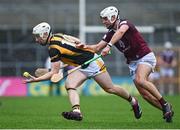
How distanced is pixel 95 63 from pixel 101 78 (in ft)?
1.03

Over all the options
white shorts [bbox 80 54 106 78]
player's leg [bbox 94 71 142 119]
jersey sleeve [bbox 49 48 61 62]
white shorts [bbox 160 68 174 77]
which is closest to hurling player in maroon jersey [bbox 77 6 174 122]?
white shorts [bbox 80 54 106 78]

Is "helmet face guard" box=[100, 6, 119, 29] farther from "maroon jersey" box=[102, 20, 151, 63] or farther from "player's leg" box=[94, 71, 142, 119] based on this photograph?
"player's leg" box=[94, 71, 142, 119]

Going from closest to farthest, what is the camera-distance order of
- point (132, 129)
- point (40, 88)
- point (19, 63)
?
1. point (132, 129)
2. point (40, 88)
3. point (19, 63)

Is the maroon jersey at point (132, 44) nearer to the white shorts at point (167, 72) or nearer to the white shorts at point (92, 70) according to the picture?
the white shorts at point (92, 70)

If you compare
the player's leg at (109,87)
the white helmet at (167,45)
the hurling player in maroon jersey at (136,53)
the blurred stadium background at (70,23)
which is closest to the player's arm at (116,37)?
the hurling player in maroon jersey at (136,53)

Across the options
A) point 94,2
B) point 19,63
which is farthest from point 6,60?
point 94,2

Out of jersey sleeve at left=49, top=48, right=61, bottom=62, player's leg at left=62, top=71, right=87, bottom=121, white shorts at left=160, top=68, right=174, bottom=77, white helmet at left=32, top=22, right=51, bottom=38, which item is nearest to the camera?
player's leg at left=62, top=71, right=87, bottom=121

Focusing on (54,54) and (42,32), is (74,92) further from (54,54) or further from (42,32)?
(42,32)

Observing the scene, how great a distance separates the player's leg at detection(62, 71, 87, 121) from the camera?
13.4m

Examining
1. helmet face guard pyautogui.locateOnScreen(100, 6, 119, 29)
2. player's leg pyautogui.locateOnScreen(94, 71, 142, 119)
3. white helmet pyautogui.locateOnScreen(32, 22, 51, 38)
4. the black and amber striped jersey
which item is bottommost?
player's leg pyautogui.locateOnScreen(94, 71, 142, 119)

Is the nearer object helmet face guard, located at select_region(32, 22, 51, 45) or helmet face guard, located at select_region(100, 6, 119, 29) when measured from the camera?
helmet face guard, located at select_region(32, 22, 51, 45)

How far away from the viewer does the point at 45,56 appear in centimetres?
3731

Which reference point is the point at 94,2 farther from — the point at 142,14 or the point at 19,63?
the point at 19,63

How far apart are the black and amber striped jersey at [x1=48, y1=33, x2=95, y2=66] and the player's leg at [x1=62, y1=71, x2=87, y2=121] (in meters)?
0.24
